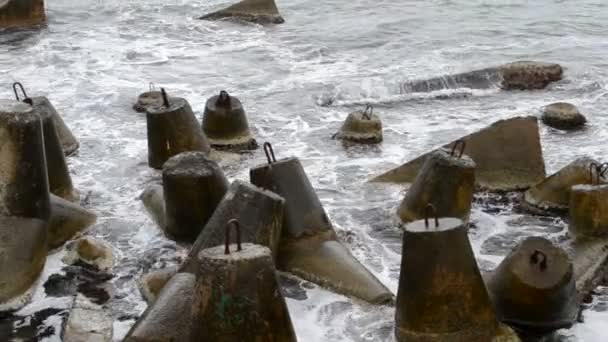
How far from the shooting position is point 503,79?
13.0m

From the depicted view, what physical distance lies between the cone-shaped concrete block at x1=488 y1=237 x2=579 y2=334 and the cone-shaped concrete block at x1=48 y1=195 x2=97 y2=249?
337 centimetres

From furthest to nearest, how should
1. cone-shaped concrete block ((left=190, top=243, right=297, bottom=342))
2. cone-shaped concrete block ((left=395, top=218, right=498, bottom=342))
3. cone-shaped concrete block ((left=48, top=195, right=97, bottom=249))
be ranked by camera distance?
cone-shaped concrete block ((left=48, top=195, right=97, bottom=249)) < cone-shaped concrete block ((left=395, top=218, right=498, bottom=342)) < cone-shaped concrete block ((left=190, top=243, right=297, bottom=342))

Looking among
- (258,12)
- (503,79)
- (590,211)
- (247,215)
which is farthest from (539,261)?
(258,12)

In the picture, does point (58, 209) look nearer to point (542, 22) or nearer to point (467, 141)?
point (467, 141)

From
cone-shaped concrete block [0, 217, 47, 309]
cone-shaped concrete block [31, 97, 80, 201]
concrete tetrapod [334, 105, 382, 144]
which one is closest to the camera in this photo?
cone-shaped concrete block [0, 217, 47, 309]

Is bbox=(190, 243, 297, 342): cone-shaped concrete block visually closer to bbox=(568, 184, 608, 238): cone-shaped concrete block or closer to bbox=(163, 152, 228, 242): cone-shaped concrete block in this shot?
bbox=(163, 152, 228, 242): cone-shaped concrete block

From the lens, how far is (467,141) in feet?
26.7

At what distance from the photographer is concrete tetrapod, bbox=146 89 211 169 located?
8.72 metres

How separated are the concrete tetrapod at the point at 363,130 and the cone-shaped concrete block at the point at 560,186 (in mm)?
2497

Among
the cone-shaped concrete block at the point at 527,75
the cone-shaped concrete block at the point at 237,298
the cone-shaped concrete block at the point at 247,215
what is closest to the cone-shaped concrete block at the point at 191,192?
the cone-shaped concrete block at the point at 247,215

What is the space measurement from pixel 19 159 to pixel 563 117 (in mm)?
6577

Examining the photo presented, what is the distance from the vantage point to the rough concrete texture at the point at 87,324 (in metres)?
5.29

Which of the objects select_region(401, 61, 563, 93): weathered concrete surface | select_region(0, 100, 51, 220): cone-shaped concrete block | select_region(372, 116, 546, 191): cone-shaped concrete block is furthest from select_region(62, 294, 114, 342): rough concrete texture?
select_region(401, 61, 563, 93): weathered concrete surface

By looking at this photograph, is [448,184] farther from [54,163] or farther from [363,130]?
[54,163]
